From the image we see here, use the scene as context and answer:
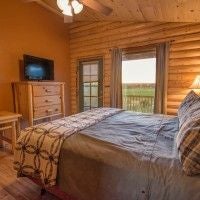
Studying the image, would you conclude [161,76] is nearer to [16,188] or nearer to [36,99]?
[36,99]

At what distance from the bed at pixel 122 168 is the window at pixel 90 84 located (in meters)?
2.80

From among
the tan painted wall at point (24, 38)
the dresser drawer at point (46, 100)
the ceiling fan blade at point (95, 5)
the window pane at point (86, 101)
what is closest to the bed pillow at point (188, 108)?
the ceiling fan blade at point (95, 5)

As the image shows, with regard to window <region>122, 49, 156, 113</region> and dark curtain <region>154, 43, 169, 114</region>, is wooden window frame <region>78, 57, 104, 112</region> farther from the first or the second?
dark curtain <region>154, 43, 169, 114</region>

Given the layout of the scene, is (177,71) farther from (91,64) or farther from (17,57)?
(17,57)

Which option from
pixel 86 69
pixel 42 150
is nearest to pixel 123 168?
pixel 42 150

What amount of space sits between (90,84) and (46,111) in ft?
4.90

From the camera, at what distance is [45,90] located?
3451mm

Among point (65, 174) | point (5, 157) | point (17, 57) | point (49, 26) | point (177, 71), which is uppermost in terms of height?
point (49, 26)

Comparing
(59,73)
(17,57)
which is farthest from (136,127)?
(59,73)

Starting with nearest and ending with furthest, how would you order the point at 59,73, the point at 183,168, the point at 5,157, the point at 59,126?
1. the point at 183,168
2. the point at 59,126
3. the point at 5,157
4. the point at 59,73

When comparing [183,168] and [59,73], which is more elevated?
[59,73]

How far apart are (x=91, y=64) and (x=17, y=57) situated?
1786 millimetres

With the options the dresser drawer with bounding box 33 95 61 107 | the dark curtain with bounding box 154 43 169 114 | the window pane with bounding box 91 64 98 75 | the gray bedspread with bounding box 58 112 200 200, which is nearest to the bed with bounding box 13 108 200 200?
the gray bedspread with bounding box 58 112 200 200

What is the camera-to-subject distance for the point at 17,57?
136 inches
